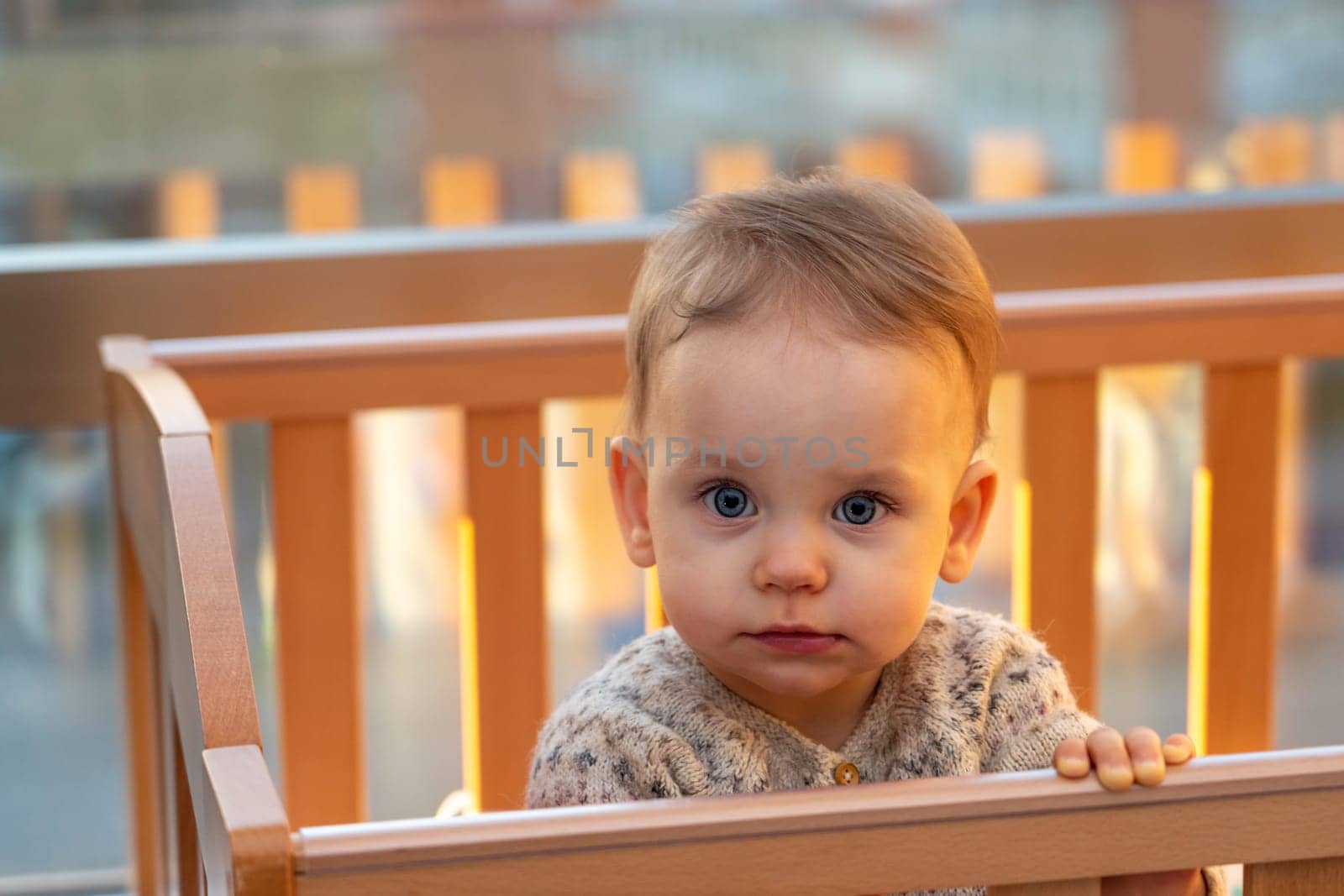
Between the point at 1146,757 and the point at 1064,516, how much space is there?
→ 0.70m

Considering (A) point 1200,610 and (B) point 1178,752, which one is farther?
(A) point 1200,610

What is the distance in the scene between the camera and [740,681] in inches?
36.6

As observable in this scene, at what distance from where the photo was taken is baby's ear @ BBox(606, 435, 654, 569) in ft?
3.03

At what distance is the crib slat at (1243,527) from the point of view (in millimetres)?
1385

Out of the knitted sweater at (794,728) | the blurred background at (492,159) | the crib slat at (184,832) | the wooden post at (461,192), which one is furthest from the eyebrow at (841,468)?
the wooden post at (461,192)

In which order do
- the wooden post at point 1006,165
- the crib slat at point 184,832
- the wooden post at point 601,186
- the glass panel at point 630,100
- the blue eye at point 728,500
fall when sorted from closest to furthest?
the blue eye at point 728,500
the crib slat at point 184,832
the glass panel at point 630,100
the wooden post at point 601,186
the wooden post at point 1006,165

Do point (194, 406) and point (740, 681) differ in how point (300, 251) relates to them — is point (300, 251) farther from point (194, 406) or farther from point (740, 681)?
point (740, 681)

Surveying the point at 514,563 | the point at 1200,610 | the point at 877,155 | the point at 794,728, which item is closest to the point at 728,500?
the point at 794,728

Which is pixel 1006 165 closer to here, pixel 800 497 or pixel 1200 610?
pixel 1200 610

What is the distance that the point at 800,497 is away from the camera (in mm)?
815

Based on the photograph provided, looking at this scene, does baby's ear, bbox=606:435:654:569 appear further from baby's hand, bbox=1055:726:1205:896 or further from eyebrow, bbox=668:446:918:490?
baby's hand, bbox=1055:726:1205:896

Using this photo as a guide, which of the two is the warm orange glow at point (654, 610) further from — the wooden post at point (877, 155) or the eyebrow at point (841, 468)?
the wooden post at point (877, 155)

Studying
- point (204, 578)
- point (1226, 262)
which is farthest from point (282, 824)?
point (1226, 262)

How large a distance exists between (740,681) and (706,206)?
253mm
